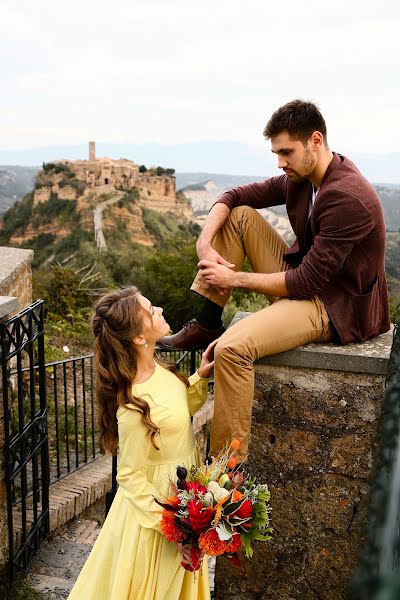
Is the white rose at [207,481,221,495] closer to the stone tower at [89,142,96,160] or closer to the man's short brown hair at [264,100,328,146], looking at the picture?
the man's short brown hair at [264,100,328,146]

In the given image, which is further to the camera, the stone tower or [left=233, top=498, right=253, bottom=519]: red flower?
the stone tower

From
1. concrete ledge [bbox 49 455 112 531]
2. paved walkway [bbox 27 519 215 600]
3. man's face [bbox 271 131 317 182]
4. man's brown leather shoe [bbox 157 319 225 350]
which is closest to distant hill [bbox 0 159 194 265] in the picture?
concrete ledge [bbox 49 455 112 531]

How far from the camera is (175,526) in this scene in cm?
237

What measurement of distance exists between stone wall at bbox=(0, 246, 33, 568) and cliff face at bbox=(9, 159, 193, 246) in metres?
39.9

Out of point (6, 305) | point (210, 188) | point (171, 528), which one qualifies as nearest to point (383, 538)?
point (171, 528)

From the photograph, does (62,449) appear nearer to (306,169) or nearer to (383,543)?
(306,169)

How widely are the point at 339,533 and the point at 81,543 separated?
2.60 metres

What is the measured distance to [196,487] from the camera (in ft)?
7.79

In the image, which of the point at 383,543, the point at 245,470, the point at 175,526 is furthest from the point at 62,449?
the point at 383,543

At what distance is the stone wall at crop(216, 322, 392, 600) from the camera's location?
2.76m

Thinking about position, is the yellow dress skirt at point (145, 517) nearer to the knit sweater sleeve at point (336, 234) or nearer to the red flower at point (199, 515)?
the red flower at point (199, 515)

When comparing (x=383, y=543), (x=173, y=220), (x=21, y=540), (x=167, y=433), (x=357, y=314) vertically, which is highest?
(x=383, y=543)

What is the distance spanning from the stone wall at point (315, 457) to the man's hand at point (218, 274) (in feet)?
1.35

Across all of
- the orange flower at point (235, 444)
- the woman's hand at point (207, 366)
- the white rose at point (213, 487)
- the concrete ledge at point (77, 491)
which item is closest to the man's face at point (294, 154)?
the woman's hand at point (207, 366)
